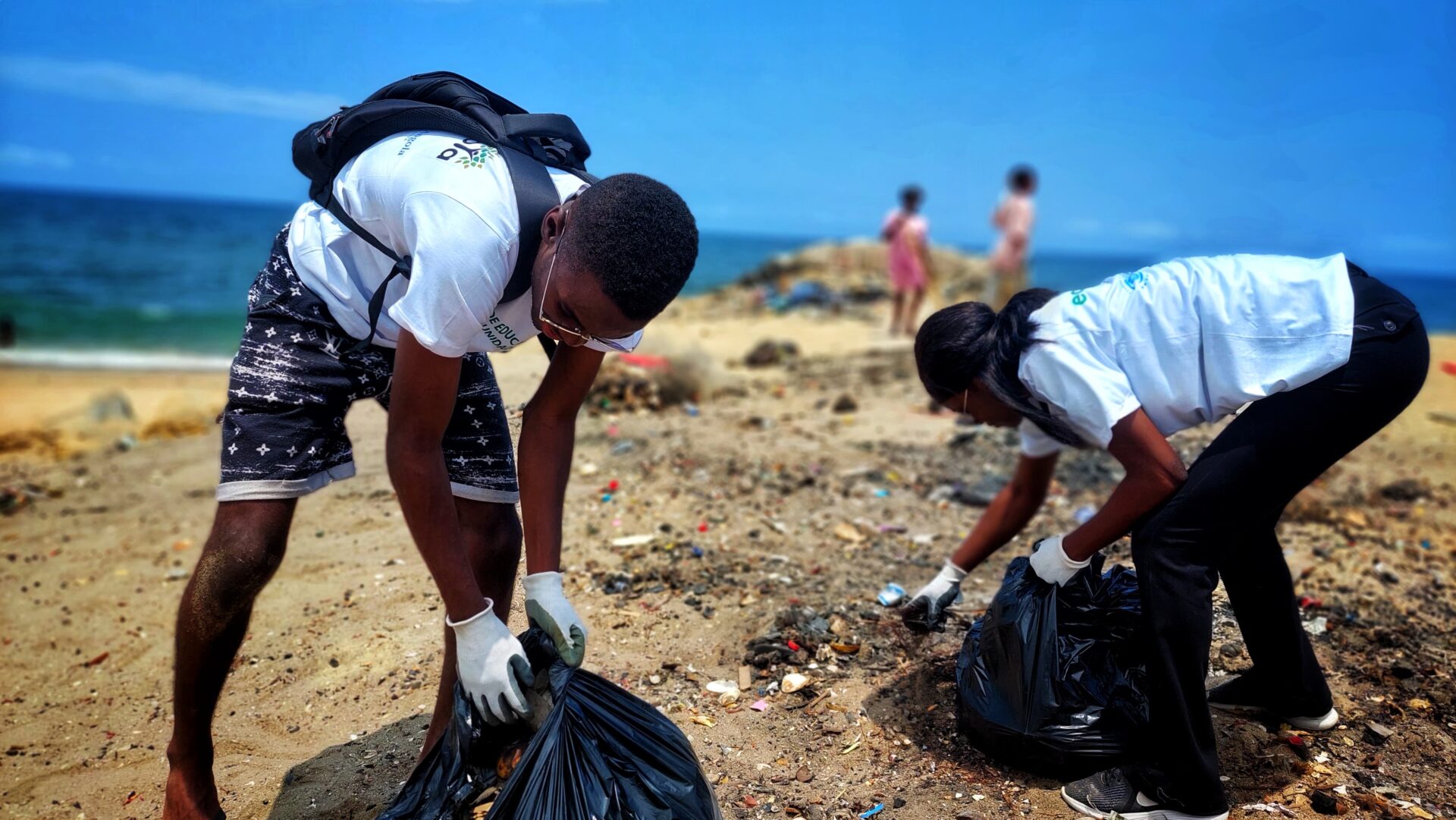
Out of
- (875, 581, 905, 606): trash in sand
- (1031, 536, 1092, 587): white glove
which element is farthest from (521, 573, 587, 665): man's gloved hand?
(875, 581, 905, 606): trash in sand

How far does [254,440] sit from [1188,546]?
74.0 inches

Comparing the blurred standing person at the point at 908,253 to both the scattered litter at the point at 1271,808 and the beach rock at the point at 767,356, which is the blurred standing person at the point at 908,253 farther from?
the scattered litter at the point at 1271,808

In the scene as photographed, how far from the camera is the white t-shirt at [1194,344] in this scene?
196 cm

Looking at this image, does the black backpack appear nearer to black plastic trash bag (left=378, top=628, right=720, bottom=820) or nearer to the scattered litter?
black plastic trash bag (left=378, top=628, right=720, bottom=820)

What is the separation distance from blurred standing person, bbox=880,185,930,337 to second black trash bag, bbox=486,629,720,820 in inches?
318

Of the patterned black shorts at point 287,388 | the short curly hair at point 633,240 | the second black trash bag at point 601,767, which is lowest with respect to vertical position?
the second black trash bag at point 601,767

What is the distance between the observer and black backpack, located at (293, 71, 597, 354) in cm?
164

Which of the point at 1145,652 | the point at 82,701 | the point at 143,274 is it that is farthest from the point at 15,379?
the point at 143,274

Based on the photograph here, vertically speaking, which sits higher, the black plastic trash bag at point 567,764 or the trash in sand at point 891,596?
the black plastic trash bag at point 567,764

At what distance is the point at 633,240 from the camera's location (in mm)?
1534

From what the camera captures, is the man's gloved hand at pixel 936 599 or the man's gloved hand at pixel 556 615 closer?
the man's gloved hand at pixel 556 615

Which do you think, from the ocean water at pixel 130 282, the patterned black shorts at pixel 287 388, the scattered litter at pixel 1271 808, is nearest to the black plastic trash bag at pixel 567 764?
the patterned black shorts at pixel 287 388

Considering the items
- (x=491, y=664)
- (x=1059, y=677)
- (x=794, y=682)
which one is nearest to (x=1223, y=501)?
(x=1059, y=677)

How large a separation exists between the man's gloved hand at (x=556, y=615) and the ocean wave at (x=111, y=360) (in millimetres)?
9709
